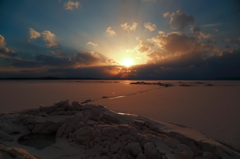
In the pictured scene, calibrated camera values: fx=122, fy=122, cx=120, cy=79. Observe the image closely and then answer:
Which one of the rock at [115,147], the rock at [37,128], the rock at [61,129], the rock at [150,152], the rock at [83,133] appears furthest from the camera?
the rock at [37,128]

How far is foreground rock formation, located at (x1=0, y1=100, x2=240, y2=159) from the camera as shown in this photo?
2.07m

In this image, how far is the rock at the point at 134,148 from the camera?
207cm

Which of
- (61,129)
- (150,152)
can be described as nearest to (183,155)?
(150,152)

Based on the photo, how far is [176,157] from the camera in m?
2.01

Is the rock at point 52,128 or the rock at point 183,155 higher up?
the rock at point 183,155

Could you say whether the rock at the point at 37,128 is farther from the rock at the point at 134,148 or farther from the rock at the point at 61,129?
the rock at the point at 134,148

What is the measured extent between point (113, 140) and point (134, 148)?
1.50ft

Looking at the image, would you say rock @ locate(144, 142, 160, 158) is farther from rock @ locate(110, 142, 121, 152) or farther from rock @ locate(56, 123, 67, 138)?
rock @ locate(56, 123, 67, 138)

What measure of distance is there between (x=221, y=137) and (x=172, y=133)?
111 cm

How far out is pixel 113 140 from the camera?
7.76 feet

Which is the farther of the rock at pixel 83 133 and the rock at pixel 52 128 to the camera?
the rock at pixel 52 128

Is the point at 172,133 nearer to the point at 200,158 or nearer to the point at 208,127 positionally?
the point at 200,158

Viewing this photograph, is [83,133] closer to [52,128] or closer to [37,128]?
[52,128]

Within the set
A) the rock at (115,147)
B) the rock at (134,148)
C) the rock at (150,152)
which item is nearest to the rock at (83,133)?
the rock at (115,147)
